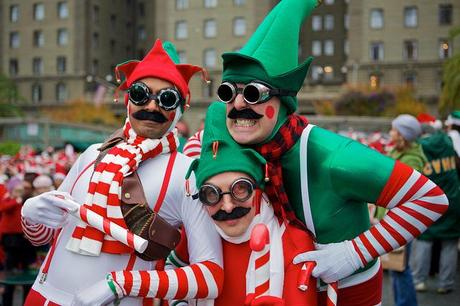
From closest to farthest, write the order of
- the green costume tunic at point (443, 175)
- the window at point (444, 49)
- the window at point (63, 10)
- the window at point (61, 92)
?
the green costume tunic at point (443, 175) < the window at point (444, 49) < the window at point (63, 10) < the window at point (61, 92)

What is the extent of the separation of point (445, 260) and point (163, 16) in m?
49.7

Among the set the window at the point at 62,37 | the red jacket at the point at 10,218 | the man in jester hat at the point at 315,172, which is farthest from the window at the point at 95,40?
the man in jester hat at the point at 315,172

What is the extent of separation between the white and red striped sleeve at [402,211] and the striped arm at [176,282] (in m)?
0.70

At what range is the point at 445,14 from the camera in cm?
4578

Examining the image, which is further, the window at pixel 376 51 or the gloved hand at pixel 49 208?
the window at pixel 376 51

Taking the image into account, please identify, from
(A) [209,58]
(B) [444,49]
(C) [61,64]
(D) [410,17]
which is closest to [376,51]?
(D) [410,17]

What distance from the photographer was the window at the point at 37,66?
58.7 metres

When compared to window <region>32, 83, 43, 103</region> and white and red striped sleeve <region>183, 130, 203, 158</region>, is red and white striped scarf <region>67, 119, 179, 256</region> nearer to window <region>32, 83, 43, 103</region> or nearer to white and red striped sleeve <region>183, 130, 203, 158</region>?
white and red striped sleeve <region>183, 130, 203, 158</region>

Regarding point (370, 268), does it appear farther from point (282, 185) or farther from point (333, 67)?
point (333, 67)

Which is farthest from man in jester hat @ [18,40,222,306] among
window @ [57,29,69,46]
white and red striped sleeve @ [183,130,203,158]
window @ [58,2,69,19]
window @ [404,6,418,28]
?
window @ [58,2,69,19]

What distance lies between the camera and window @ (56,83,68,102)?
58.3 meters

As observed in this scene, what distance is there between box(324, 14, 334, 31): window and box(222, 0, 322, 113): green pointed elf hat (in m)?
59.4

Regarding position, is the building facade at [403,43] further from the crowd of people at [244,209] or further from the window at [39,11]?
the crowd of people at [244,209]

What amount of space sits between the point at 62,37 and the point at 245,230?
2289 inches
